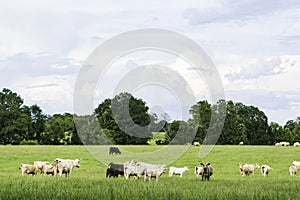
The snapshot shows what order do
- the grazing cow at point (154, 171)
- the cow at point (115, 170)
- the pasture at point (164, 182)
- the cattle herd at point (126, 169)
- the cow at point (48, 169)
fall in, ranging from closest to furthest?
the pasture at point (164, 182)
the grazing cow at point (154, 171)
the cattle herd at point (126, 169)
the cow at point (115, 170)
the cow at point (48, 169)

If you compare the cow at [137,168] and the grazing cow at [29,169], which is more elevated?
the cow at [137,168]

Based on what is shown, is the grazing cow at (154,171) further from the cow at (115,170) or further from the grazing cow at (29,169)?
the grazing cow at (29,169)

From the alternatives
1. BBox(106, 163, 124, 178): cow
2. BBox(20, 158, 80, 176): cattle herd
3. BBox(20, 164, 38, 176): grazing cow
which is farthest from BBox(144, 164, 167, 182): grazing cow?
BBox(20, 164, 38, 176): grazing cow

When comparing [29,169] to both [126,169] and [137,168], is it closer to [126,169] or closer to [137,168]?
[126,169]

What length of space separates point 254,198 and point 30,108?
299 feet

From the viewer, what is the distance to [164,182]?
23156 mm

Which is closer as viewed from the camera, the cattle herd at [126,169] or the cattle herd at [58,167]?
the cattle herd at [126,169]

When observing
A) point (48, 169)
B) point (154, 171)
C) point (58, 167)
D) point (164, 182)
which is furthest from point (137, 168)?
point (48, 169)

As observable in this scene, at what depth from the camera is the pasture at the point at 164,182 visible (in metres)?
16.1

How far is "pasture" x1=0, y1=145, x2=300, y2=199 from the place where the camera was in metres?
16.1

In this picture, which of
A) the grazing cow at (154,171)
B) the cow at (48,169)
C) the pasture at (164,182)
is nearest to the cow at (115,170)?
the pasture at (164,182)

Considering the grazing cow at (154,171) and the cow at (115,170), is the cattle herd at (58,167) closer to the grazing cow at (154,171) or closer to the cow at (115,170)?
the cow at (115,170)

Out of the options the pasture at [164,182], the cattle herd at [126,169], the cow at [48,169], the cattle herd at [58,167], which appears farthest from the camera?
the cow at [48,169]

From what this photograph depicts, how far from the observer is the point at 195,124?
83.3m
